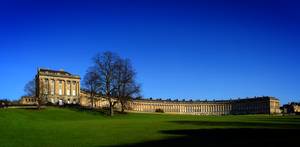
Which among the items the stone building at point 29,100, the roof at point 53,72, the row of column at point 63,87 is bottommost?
the stone building at point 29,100

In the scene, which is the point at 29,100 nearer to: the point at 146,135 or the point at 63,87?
the point at 63,87

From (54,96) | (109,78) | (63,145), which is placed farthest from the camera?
(54,96)

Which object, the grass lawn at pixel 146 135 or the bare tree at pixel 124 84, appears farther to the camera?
the bare tree at pixel 124 84

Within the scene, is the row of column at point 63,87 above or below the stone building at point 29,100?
above

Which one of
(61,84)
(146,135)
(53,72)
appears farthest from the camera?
(53,72)

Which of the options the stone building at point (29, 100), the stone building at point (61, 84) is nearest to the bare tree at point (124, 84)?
the stone building at point (29, 100)

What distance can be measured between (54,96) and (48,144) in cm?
14468

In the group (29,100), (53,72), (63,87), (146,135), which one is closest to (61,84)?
(63,87)

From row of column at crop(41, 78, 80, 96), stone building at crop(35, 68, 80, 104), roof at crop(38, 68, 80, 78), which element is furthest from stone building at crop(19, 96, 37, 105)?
roof at crop(38, 68, 80, 78)

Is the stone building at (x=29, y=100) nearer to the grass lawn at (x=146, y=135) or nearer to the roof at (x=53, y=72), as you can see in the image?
the roof at (x=53, y=72)

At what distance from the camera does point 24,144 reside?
2423 centimetres

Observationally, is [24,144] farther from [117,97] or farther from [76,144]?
[117,97]

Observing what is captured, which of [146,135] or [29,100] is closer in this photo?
[146,135]

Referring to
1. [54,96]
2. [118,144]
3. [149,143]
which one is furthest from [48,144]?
[54,96]
